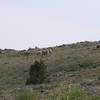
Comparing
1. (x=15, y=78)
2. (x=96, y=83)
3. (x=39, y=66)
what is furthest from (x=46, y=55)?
(x=96, y=83)

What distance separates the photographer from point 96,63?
2698 cm

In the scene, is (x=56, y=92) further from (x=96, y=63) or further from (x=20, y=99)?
(x=96, y=63)

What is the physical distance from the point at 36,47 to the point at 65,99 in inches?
1862

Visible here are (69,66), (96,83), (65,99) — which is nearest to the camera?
(65,99)

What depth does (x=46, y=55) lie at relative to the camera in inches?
1565

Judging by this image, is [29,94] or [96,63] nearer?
[29,94]

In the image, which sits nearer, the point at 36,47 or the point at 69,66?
the point at 69,66

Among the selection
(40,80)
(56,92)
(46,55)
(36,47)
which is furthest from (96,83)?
(36,47)

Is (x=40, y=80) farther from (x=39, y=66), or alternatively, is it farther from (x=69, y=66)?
(x=69, y=66)

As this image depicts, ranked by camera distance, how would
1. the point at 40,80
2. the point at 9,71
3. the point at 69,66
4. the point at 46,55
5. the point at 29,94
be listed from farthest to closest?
1. the point at 46,55
2. the point at 9,71
3. the point at 69,66
4. the point at 40,80
5. the point at 29,94

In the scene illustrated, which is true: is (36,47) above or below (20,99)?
above

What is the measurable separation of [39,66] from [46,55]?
17.3 metres

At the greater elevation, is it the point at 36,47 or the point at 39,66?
the point at 36,47

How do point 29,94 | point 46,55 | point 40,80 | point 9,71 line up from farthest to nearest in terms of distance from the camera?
point 46,55 < point 9,71 < point 40,80 < point 29,94
